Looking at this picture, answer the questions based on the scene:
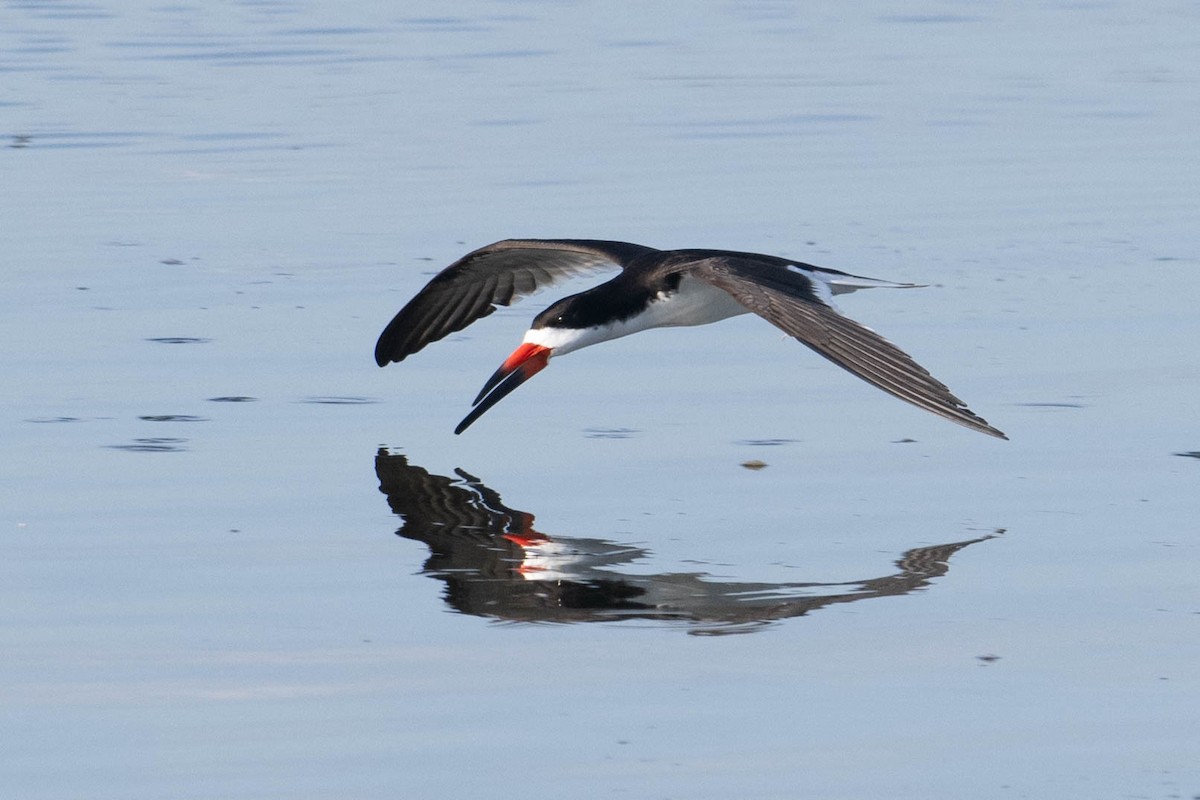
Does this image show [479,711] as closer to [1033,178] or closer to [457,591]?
[457,591]

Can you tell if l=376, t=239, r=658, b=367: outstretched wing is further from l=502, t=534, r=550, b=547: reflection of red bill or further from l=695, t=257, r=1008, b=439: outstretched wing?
l=502, t=534, r=550, b=547: reflection of red bill

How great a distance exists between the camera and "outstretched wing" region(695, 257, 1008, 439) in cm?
680

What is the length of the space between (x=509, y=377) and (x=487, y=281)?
65.9 inches

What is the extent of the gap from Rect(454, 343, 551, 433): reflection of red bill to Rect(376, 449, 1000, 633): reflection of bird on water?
0.97 meters

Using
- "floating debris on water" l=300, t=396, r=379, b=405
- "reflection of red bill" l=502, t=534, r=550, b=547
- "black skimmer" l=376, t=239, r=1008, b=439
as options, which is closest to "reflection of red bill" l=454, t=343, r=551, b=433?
"black skimmer" l=376, t=239, r=1008, b=439

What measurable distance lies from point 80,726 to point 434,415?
11.1ft

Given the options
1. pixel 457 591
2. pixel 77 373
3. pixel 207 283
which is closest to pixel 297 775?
pixel 457 591

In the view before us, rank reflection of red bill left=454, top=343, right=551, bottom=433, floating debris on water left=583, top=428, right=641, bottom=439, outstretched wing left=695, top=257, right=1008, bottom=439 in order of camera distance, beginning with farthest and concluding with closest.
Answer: reflection of red bill left=454, top=343, right=551, bottom=433 < floating debris on water left=583, top=428, right=641, bottom=439 < outstretched wing left=695, top=257, right=1008, bottom=439

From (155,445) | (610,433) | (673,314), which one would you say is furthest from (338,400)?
(673,314)

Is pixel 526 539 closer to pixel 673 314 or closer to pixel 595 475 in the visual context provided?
pixel 595 475

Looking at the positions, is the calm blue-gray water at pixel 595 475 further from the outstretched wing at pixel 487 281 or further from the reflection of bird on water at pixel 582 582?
the outstretched wing at pixel 487 281

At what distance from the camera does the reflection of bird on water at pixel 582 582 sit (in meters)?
5.79

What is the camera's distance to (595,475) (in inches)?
287

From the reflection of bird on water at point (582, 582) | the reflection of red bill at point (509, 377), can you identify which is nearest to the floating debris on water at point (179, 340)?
the reflection of red bill at point (509, 377)
